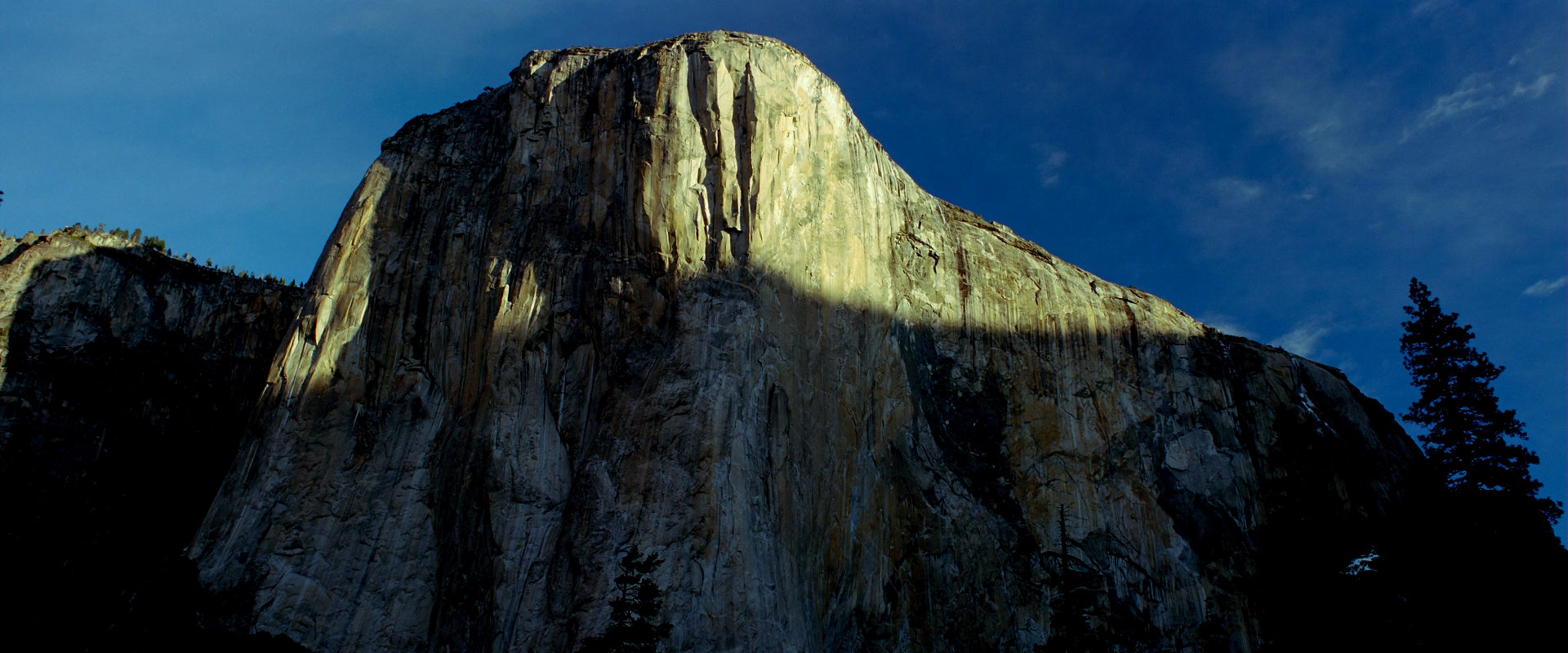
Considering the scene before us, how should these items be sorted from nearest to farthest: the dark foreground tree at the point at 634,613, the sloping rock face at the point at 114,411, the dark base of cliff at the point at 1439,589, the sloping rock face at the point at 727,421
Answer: the dark foreground tree at the point at 634,613, the sloping rock face at the point at 727,421, the sloping rock face at the point at 114,411, the dark base of cliff at the point at 1439,589

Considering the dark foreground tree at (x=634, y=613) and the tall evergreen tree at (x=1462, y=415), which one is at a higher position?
the tall evergreen tree at (x=1462, y=415)

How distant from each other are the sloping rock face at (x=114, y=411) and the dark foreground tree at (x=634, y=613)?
991 centimetres

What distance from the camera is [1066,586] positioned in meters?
30.6

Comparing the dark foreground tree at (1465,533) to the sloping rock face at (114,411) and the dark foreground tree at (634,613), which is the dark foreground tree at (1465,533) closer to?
the dark foreground tree at (634,613)

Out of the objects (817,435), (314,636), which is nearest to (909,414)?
(817,435)

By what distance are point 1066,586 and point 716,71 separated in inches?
680

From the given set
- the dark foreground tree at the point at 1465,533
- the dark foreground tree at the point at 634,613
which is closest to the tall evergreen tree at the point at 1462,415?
the dark foreground tree at the point at 1465,533

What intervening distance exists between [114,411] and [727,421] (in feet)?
62.0

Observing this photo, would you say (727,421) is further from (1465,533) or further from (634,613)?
(1465,533)

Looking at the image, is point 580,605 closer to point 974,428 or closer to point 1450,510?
point 974,428

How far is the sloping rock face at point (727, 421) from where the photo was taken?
24062mm

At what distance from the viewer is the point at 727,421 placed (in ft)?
79.2

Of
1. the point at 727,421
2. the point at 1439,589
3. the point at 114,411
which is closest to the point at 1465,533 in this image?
the point at 1439,589

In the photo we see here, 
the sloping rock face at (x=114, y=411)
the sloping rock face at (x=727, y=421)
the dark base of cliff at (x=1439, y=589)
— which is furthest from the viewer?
the dark base of cliff at (x=1439, y=589)
